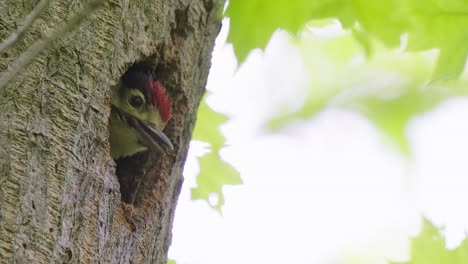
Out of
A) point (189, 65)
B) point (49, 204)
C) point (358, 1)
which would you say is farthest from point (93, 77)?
point (358, 1)

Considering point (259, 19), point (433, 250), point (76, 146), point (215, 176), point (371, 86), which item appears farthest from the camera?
point (371, 86)

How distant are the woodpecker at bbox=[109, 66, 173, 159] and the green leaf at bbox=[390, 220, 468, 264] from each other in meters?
0.95

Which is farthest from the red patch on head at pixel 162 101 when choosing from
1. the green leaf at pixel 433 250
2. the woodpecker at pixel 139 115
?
the green leaf at pixel 433 250

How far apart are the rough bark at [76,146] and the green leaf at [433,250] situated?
0.91 m

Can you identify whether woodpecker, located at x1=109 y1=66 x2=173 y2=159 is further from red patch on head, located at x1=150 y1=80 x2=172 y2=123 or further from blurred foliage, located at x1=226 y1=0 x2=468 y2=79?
blurred foliage, located at x1=226 y1=0 x2=468 y2=79

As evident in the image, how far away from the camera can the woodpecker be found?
2.62m

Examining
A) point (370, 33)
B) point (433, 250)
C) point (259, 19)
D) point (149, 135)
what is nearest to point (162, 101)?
point (149, 135)

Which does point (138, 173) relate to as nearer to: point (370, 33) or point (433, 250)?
point (370, 33)

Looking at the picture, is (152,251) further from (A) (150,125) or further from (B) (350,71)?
(B) (350,71)

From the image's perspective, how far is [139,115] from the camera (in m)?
2.88

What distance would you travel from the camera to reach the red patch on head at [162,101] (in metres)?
2.62

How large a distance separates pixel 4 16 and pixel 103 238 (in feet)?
1.98

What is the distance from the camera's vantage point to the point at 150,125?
107 inches

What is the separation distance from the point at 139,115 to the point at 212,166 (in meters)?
0.57
